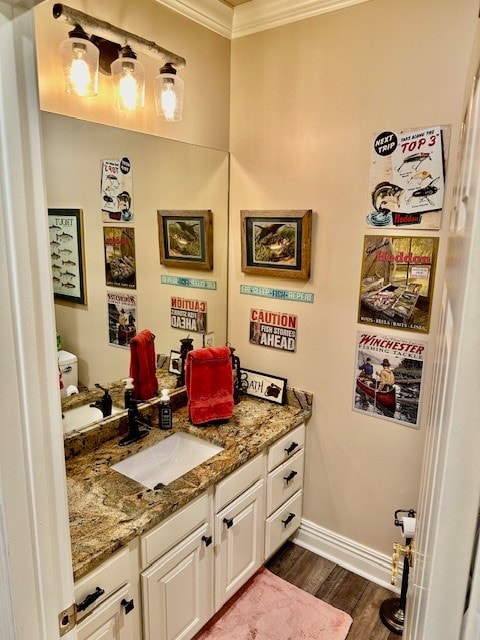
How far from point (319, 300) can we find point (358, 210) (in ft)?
1.60

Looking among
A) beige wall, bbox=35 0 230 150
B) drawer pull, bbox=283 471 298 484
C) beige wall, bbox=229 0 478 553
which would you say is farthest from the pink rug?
beige wall, bbox=35 0 230 150

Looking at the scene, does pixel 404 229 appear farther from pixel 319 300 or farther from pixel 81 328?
pixel 81 328

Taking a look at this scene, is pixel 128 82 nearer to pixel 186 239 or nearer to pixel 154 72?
pixel 154 72

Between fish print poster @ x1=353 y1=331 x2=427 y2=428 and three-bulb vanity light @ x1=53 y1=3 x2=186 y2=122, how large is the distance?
1.44m

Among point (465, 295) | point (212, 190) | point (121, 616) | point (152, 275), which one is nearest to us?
point (465, 295)

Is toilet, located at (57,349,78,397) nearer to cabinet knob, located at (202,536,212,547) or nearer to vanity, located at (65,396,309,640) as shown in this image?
vanity, located at (65,396,309,640)

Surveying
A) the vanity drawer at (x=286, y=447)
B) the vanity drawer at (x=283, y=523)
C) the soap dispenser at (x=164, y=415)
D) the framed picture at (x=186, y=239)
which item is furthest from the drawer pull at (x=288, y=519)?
the framed picture at (x=186, y=239)

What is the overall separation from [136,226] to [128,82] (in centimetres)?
61

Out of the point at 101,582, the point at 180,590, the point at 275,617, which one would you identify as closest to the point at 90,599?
the point at 101,582

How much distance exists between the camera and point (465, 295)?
410mm

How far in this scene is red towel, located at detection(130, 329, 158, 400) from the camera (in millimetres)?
2039

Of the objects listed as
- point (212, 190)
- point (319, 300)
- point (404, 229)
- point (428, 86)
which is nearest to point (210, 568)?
point (319, 300)

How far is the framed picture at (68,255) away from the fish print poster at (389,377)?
1.35m

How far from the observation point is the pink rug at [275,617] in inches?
74.6
